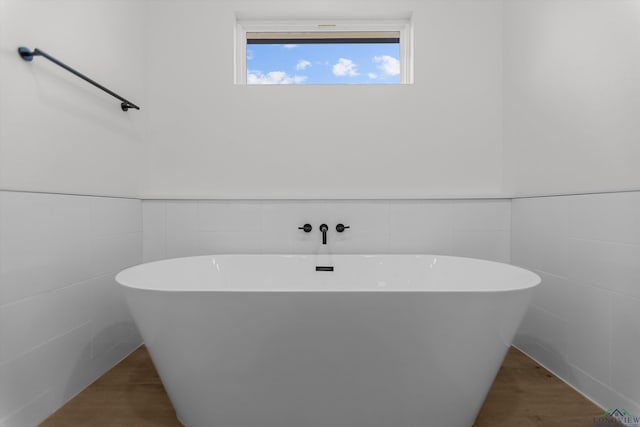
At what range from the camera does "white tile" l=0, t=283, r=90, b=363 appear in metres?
1.06

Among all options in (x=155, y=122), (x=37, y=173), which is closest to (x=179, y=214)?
(x=155, y=122)

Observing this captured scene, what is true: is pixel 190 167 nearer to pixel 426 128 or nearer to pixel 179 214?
pixel 179 214

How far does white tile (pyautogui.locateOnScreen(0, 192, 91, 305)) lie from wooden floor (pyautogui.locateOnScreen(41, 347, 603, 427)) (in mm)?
517

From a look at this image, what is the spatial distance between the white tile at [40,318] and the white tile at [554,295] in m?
2.17

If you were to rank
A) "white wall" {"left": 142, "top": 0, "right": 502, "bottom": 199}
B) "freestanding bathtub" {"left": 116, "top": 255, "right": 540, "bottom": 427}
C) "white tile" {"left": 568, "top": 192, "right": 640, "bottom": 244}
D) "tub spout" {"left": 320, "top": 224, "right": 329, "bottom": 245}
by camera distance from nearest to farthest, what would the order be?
"freestanding bathtub" {"left": 116, "top": 255, "right": 540, "bottom": 427} < "white tile" {"left": 568, "top": 192, "right": 640, "bottom": 244} < "tub spout" {"left": 320, "top": 224, "right": 329, "bottom": 245} < "white wall" {"left": 142, "top": 0, "right": 502, "bottom": 199}

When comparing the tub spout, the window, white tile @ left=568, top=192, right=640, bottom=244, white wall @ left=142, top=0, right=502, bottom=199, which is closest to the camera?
white tile @ left=568, top=192, right=640, bottom=244

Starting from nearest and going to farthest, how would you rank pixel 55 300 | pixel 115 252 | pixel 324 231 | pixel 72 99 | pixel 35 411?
pixel 35 411, pixel 55 300, pixel 72 99, pixel 115 252, pixel 324 231

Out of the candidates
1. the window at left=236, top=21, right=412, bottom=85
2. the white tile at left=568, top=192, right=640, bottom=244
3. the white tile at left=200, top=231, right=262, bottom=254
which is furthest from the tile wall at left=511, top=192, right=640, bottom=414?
the white tile at left=200, top=231, right=262, bottom=254

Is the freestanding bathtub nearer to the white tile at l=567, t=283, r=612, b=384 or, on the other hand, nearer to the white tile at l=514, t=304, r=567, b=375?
the white tile at l=567, t=283, r=612, b=384

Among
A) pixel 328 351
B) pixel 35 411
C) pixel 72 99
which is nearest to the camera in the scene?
pixel 328 351

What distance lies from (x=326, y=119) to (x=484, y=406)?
1733 millimetres

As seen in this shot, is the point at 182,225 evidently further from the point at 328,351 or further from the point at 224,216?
the point at 328,351

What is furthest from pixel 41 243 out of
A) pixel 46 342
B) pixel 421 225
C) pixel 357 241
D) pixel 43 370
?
pixel 421 225

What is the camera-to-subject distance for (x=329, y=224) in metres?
1.96
